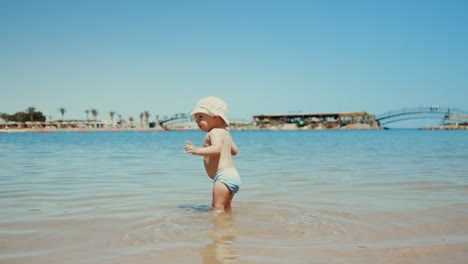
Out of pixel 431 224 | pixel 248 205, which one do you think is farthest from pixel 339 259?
pixel 248 205

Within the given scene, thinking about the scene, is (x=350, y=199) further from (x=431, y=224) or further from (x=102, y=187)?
(x=102, y=187)

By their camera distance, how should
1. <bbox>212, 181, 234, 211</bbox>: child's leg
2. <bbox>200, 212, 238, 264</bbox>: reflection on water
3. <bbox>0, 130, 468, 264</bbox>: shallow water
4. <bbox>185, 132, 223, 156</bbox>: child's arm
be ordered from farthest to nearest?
1. <bbox>212, 181, 234, 211</bbox>: child's leg
2. <bbox>185, 132, 223, 156</bbox>: child's arm
3. <bbox>0, 130, 468, 264</bbox>: shallow water
4. <bbox>200, 212, 238, 264</bbox>: reflection on water

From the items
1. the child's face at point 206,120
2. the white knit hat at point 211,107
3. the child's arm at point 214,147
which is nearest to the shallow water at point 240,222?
the child's arm at point 214,147

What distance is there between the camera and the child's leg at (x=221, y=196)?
14.6ft

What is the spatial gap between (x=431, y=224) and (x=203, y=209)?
243 centimetres

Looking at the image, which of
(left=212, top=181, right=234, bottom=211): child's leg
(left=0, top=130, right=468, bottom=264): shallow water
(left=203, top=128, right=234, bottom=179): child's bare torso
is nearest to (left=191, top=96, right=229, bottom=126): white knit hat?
(left=203, top=128, right=234, bottom=179): child's bare torso

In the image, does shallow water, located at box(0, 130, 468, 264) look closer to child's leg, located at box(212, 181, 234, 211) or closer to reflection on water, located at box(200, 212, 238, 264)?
reflection on water, located at box(200, 212, 238, 264)

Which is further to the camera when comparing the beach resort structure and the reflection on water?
the beach resort structure

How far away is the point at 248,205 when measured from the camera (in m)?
5.18

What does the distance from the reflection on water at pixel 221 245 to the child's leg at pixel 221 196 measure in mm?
297

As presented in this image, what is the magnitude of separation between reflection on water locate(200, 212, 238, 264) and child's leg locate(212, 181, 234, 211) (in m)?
0.30

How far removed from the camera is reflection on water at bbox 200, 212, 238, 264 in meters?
2.83

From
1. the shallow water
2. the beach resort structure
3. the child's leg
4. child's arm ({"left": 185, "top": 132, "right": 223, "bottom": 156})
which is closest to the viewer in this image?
the shallow water

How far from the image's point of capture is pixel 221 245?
3.20 m
